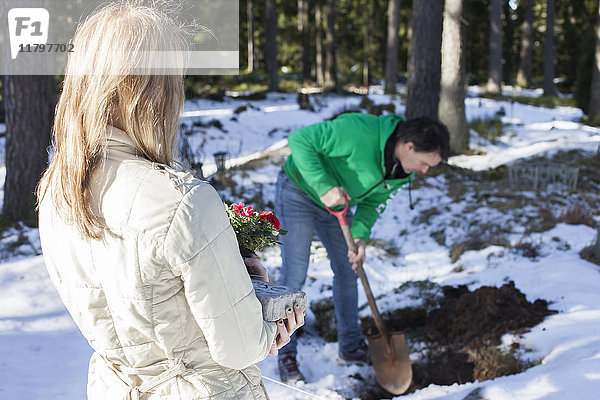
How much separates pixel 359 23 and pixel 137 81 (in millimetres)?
30032

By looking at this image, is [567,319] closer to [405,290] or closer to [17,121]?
[405,290]

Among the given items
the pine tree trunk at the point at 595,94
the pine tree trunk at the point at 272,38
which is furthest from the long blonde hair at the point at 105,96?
the pine tree trunk at the point at 272,38

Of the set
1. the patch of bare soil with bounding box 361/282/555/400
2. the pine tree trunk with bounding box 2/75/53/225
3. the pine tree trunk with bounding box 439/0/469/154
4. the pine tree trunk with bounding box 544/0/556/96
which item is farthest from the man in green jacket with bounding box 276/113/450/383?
the pine tree trunk with bounding box 544/0/556/96

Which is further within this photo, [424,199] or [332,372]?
[424,199]

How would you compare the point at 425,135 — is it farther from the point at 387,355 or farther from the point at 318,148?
the point at 387,355

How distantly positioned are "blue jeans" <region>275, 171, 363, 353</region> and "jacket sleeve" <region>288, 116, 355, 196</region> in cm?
23

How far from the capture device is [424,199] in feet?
24.1

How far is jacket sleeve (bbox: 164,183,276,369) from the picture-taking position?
110 centimetres

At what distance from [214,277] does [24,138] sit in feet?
17.4

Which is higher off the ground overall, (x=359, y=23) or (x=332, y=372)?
(x=359, y=23)

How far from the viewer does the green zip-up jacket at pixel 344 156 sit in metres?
3.14

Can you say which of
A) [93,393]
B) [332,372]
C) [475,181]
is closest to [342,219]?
[332,372]

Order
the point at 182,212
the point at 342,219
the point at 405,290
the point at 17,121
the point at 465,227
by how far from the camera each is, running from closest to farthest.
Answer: the point at 182,212, the point at 342,219, the point at 405,290, the point at 17,121, the point at 465,227

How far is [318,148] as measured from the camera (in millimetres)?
3201
